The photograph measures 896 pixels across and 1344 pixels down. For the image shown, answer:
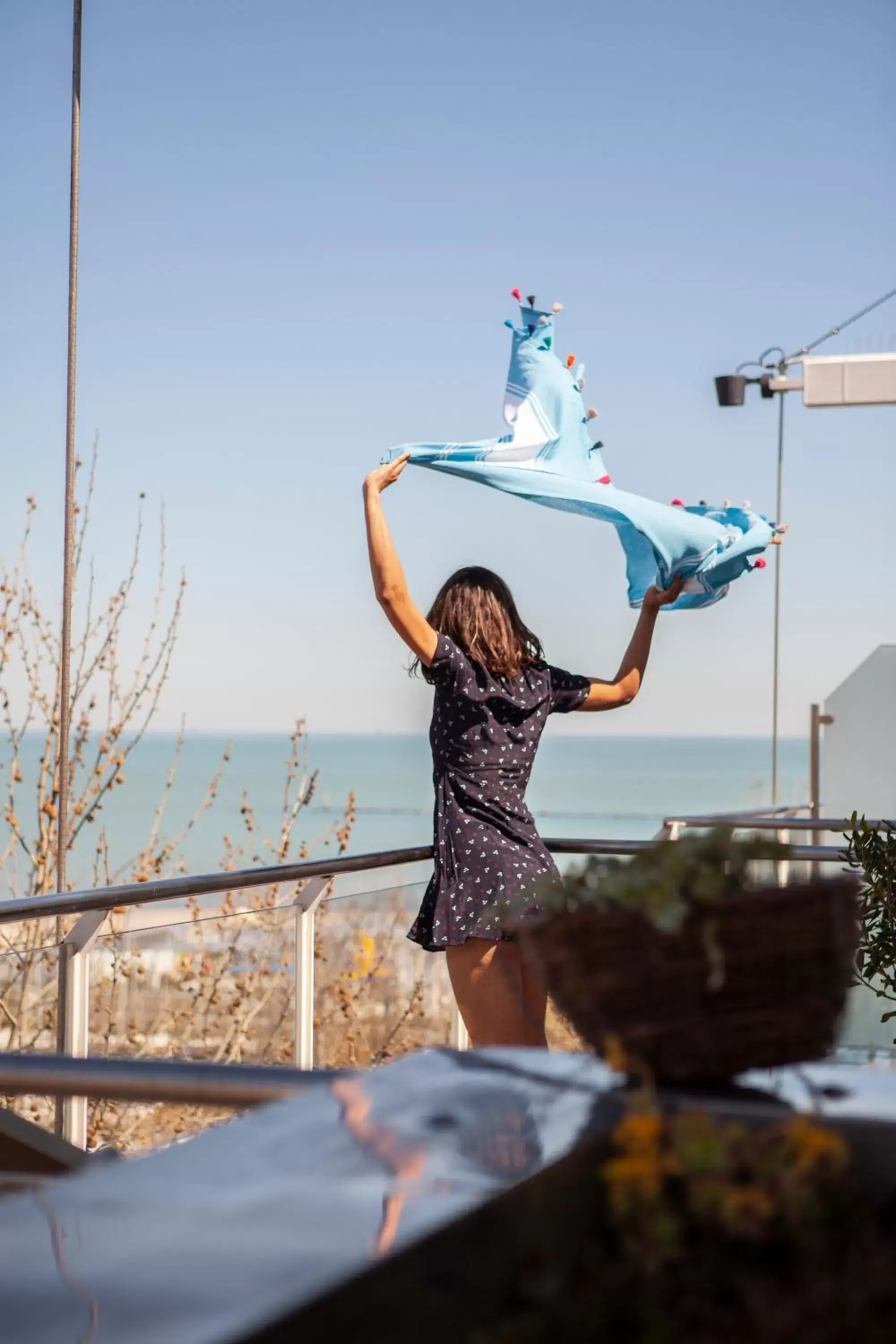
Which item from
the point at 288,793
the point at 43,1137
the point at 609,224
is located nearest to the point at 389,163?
the point at 609,224

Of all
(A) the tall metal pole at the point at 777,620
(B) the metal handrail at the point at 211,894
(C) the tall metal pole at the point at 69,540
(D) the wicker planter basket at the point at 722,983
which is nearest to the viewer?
(D) the wicker planter basket at the point at 722,983

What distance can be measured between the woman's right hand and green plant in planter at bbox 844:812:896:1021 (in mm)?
1361

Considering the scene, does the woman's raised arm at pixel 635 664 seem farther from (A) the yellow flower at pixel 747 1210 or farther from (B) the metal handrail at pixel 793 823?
(A) the yellow flower at pixel 747 1210

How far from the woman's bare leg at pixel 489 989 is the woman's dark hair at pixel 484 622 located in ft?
1.95

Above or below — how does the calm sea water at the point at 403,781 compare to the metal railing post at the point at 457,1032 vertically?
below

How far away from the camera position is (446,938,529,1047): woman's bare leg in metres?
3.35

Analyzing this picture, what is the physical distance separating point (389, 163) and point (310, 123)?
1068mm

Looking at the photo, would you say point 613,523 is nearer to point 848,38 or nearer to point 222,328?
point 848,38

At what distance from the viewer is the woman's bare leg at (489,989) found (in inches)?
132

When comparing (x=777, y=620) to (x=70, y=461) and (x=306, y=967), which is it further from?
(x=70, y=461)

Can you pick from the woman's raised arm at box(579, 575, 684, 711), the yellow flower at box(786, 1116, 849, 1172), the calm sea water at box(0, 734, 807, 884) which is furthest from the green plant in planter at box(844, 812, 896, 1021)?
the calm sea water at box(0, 734, 807, 884)

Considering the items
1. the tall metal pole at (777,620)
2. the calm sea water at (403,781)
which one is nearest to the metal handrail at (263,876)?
the tall metal pole at (777,620)

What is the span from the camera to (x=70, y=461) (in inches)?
145

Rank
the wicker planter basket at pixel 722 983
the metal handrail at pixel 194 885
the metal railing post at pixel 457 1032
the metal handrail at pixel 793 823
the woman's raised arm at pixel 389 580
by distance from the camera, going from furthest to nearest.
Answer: the metal railing post at pixel 457 1032
the metal handrail at pixel 793 823
the woman's raised arm at pixel 389 580
the metal handrail at pixel 194 885
the wicker planter basket at pixel 722 983
